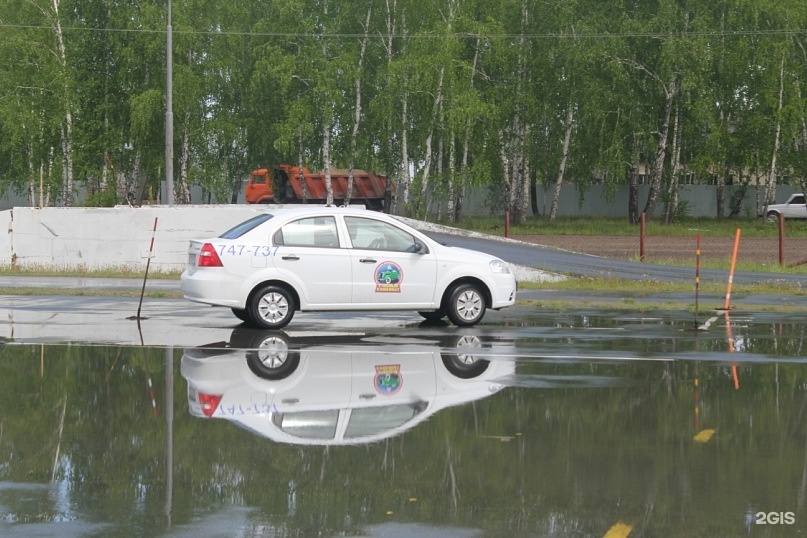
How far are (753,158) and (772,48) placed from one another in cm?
496

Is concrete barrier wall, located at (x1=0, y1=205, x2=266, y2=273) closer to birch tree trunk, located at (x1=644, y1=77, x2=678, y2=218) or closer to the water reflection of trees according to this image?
the water reflection of trees

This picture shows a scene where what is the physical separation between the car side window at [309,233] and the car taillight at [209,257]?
778mm

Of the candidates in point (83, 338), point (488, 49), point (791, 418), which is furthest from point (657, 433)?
point (488, 49)

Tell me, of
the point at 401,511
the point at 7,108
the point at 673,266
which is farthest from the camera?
the point at 7,108

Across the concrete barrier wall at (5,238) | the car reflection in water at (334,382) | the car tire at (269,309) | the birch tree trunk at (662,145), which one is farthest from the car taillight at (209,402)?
the birch tree trunk at (662,145)

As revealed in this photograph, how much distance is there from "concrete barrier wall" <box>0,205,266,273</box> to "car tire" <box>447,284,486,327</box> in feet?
39.7

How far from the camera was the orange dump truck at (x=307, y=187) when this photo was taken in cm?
5831

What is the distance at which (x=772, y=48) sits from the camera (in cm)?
5388

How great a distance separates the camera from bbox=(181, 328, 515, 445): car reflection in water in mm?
9336

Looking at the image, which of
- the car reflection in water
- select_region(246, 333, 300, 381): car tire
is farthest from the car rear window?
select_region(246, 333, 300, 381): car tire

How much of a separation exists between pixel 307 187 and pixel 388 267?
41638mm

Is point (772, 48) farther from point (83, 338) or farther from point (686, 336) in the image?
point (83, 338)

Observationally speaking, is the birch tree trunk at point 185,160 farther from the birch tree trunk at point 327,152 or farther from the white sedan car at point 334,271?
the white sedan car at point 334,271

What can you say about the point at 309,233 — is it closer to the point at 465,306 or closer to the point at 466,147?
the point at 465,306
